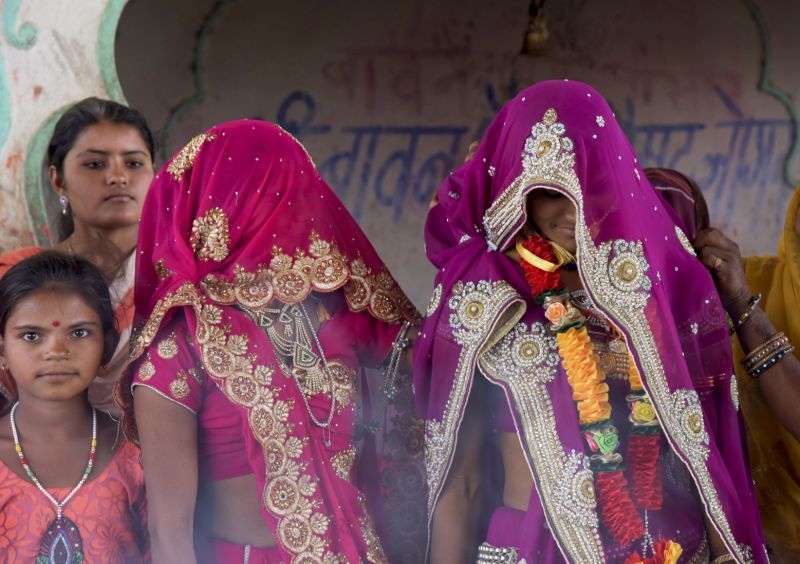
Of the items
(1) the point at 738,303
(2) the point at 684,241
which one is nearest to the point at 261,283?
(2) the point at 684,241

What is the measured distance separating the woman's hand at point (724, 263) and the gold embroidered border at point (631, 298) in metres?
0.41

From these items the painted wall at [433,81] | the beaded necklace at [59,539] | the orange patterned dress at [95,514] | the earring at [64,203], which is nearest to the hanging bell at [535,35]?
the painted wall at [433,81]

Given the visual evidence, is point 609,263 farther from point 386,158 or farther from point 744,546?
point 386,158

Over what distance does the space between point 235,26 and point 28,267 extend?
103 inches

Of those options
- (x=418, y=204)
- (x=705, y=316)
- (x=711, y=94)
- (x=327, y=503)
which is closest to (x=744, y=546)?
(x=705, y=316)

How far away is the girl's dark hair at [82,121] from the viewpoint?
357cm

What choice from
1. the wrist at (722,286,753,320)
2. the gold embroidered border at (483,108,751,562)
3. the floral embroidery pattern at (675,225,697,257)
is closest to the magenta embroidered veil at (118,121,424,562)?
the gold embroidered border at (483,108,751,562)

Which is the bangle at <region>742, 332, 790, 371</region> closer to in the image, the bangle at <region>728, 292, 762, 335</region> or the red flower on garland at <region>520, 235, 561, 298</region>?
the bangle at <region>728, 292, 762, 335</region>

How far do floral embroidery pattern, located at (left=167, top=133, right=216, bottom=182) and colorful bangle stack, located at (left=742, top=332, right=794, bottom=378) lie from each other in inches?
61.0

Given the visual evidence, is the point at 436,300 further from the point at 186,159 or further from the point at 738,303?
the point at 738,303

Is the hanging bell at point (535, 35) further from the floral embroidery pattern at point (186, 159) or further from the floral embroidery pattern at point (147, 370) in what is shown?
the floral embroidery pattern at point (147, 370)

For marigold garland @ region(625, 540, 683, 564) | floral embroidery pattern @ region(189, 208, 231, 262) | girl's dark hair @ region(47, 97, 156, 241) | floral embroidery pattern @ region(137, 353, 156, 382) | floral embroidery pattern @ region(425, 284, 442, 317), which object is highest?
girl's dark hair @ region(47, 97, 156, 241)

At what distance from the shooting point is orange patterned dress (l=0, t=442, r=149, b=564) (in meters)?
2.68

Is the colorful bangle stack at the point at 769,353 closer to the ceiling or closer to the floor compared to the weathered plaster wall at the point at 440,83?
closer to the floor
